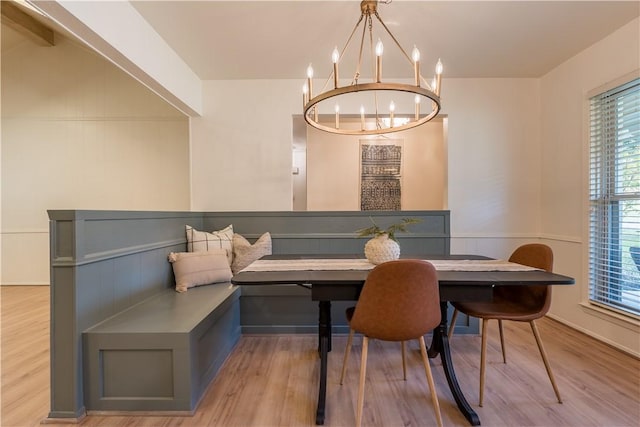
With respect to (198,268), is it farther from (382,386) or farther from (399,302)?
(399,302)

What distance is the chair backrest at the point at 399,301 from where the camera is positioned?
1303mm

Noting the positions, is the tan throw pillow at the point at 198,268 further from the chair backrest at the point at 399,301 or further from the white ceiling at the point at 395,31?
the white ceiling at the point at 395,31

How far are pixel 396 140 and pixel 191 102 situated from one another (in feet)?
9.74

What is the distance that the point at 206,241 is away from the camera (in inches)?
108

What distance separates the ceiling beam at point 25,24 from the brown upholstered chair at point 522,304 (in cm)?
548

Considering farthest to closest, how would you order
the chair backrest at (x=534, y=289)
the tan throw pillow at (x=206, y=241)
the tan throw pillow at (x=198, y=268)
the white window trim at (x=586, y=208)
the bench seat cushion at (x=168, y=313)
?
the tan throw pillow at (x=206, y=241) < the white window trim at (x=586, y=208) < the tan throw pillow at (x=198, y=268) < the chair backrest at (x=534, y=289) < the bench seat cushion at (x=168, y=313)

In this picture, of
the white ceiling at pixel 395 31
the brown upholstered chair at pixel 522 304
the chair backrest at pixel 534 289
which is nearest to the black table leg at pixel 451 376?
the brown upholstered chair at pixel 522 304

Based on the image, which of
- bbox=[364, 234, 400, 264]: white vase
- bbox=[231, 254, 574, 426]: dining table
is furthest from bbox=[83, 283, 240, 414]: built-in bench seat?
bbox=[364, 234, 400, 264]: white vase

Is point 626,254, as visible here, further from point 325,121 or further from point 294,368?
point 325,121

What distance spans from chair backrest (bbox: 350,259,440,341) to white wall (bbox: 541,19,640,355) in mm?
2078

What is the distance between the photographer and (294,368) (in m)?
2.02

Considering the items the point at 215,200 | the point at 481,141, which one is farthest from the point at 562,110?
the point at 215,200

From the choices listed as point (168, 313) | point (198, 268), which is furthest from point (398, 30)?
point (168, 313)

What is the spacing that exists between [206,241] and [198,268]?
34 centimetres
